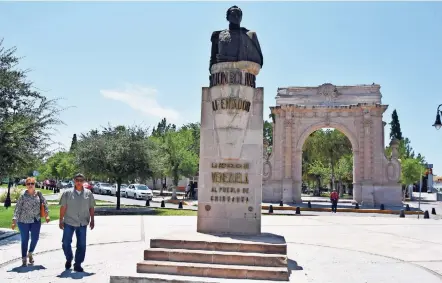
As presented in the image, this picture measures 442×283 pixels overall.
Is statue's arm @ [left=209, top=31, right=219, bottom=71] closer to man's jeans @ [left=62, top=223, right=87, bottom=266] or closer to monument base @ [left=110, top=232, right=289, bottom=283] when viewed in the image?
monument base @ [left=110, top=232, right=289, bottom=283]

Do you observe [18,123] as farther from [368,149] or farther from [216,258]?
[368,149]

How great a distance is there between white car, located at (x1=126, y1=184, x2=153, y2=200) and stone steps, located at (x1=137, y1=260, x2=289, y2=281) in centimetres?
3148

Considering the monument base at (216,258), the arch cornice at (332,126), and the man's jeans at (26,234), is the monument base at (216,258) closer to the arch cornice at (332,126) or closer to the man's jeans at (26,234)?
the man's jeans at (26,234)

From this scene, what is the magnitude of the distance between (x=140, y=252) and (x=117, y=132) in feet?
54.1

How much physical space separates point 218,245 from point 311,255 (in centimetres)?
335

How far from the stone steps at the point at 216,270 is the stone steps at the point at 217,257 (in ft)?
0.47

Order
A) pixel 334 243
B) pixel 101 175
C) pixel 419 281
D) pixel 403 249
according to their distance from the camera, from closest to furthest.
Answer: pixel 419 281, pixel 403 249, pixel 334 243, pixel 101 175

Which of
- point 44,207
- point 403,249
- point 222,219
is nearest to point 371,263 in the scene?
point 403,249

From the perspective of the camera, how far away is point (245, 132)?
1020 centimetres

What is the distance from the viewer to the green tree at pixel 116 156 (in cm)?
2416

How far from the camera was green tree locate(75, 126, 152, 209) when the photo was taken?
951 inches

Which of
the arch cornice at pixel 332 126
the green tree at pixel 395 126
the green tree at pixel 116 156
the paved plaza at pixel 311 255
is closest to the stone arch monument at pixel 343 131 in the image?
the arch cornice at pixel 332 126

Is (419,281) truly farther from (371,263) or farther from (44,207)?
(44,207)

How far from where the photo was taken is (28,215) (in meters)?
8.46
